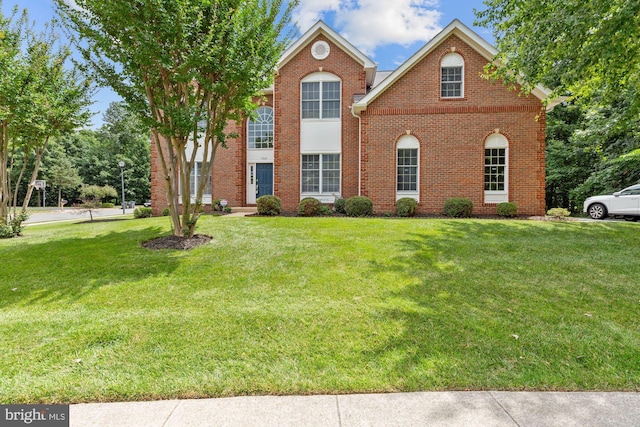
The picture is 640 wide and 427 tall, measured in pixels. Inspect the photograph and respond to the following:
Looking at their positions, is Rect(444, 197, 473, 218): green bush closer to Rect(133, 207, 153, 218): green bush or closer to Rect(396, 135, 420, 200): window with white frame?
Rect(396, 135, 420, 200): window with white frame

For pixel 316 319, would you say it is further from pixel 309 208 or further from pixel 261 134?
pixel 261 134

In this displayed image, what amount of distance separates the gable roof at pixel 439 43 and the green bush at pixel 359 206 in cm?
387

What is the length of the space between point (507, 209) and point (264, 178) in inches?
429

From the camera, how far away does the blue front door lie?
1603 centimetres

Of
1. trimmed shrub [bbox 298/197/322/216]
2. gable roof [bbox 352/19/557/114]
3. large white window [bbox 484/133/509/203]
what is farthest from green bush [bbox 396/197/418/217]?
gable roof [bbox 352/19/557/114]

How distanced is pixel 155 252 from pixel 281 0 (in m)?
6.13

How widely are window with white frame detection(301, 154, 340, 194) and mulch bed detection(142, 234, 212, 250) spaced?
24.4 feet

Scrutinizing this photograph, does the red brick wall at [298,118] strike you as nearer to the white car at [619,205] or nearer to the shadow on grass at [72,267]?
the shadow on grass at [72,267]

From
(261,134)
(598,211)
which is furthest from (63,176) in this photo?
(598,211)

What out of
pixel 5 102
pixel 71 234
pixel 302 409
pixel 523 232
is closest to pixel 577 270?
pixel 523 232

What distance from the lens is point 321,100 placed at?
14555 millimetres

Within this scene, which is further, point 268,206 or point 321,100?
point 321,100

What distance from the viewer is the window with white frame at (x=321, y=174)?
14586 mm

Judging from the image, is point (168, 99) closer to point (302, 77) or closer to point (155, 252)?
point (155, 252)
